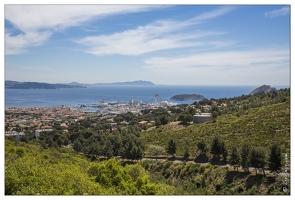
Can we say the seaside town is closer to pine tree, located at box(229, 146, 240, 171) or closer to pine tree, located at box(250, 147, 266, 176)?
pine tree, located at box(229, 146, 240, 171)

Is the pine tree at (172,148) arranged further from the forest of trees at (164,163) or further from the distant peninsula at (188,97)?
the distant peninsula at (188,97)

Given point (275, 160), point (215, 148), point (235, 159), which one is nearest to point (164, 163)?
point (215, 148)

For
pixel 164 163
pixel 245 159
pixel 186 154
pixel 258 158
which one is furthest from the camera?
pixel 186 154

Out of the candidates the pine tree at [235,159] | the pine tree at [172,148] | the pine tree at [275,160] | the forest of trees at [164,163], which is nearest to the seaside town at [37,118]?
the forest of trees at [164,163]

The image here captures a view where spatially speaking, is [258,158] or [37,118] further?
[37,118]

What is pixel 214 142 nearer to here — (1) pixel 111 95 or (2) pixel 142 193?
(2) pixel 142 193

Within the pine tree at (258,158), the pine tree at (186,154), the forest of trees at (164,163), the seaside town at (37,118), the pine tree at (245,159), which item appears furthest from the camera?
the seaside town at (37,118)

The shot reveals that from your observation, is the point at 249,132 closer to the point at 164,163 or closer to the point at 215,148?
the point at 215,148
